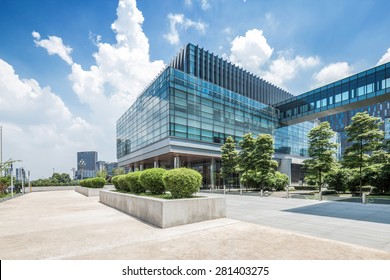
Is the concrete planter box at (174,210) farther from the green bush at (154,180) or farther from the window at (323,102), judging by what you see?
the window at (323,102)

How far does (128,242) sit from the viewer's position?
6.62 m

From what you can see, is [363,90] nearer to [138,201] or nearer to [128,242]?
[138,201]

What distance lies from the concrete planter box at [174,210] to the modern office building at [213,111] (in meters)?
24.8

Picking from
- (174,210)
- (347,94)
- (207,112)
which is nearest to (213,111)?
(207,112)

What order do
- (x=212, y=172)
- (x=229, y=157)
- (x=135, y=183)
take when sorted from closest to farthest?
1. (x=135, y=183)
2. (x=229, y=157)
3. (x=212, y=172)

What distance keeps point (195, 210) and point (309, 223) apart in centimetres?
501

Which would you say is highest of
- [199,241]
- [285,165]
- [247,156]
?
[247,156]

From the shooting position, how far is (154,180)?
1236cm

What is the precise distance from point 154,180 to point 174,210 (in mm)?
3746

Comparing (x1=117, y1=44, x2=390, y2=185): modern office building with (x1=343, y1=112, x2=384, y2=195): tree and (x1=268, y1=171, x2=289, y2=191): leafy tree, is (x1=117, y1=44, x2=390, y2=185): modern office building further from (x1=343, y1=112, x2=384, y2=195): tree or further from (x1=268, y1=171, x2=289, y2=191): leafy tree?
(x1=343, y1=112, x2=384, y2=195): tree

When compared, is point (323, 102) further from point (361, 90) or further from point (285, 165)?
point (285, 165)

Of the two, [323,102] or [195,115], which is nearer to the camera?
[195,115]

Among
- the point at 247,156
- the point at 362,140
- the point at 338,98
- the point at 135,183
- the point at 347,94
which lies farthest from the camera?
the point at 338,98

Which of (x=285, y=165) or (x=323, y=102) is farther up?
(x=323, y=102)
